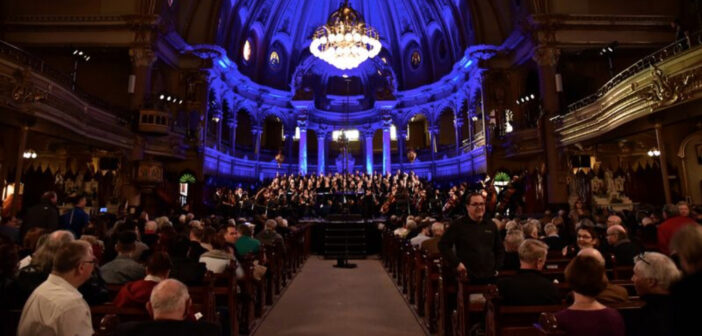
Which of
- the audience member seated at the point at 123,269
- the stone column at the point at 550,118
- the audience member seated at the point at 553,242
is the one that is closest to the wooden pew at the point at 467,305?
the audience member seated at the point at 553,242

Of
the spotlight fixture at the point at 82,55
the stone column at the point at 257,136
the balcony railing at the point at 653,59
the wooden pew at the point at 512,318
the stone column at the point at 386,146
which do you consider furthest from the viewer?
the stone column at the point at 386,146

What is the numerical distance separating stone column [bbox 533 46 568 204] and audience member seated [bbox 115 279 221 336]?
661 inches

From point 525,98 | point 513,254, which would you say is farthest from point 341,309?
point 525,98

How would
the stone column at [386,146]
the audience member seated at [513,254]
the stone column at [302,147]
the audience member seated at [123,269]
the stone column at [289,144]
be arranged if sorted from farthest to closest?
the stone column at [289,144] → the stone column at [302,147] → the stone column at [386,146] → the audience member seated at [513,254] → the audience member seated at [123,269]

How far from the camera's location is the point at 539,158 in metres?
18.6

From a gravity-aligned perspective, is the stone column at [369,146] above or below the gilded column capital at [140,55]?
below

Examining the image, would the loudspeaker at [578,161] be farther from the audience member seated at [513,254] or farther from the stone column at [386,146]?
the audience member seated at [513,254]

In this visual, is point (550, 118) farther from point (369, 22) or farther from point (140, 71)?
point (140, 71)

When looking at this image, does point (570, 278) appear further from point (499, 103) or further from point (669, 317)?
point (499, 103)

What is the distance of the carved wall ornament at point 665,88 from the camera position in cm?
980

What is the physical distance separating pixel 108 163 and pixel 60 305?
1774 cm

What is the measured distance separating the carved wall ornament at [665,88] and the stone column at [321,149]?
801 inches

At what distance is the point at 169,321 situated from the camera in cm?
219

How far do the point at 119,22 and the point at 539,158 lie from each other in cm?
2006
